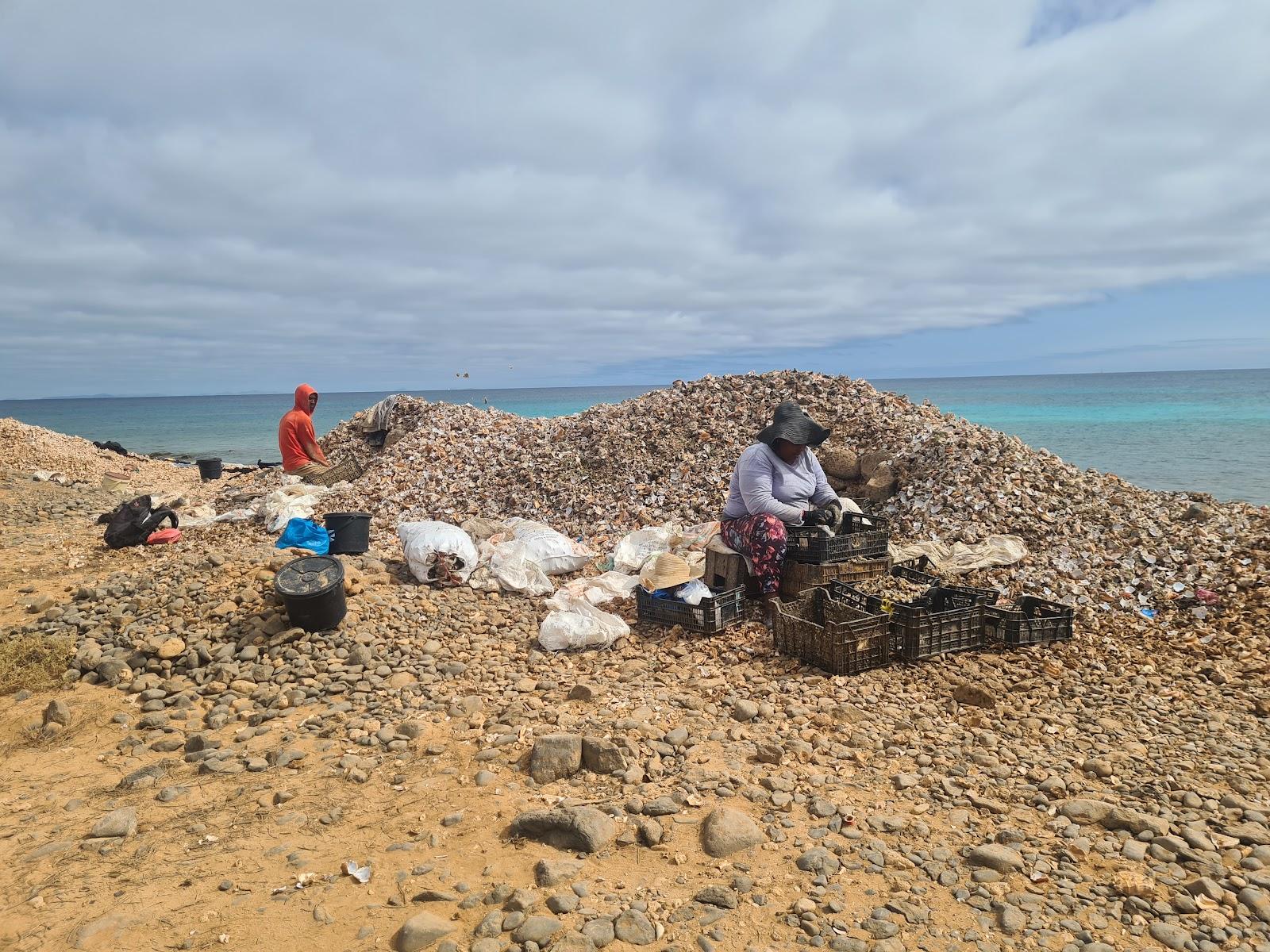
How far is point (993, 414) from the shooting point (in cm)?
5294

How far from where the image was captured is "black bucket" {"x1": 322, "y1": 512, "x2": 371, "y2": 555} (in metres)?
8.10

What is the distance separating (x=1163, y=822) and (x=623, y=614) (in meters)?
4.16

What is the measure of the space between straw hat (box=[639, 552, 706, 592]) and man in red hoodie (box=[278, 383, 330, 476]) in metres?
7.68

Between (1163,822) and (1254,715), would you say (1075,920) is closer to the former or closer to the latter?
(1163,822)

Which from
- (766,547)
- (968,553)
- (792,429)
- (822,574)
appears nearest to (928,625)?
(822,574)

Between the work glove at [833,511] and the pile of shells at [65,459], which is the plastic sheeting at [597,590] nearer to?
the work glove at [833,511]

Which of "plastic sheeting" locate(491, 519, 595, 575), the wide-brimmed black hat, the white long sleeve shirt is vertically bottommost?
"plastic sheeting" locate(491, 519, 595, 575)

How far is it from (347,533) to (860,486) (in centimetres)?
647

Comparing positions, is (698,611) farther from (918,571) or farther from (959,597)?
(918,571)

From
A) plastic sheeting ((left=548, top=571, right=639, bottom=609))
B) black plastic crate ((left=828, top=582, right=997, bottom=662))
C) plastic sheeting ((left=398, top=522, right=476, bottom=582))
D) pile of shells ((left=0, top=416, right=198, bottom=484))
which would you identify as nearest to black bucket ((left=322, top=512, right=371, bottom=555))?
plastic sheeting ((left=398, top=522, right=476, bottom=582))

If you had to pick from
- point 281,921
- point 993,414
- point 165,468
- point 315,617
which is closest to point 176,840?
point 281,921

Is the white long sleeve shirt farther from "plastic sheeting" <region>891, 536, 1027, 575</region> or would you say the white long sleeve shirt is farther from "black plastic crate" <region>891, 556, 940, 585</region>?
"plastic sheeting" <region>891, 536, 1027, 575</region>

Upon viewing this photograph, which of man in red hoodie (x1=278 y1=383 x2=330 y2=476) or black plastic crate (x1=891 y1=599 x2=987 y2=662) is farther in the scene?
man in red hoodie (x1=278 y1=383 x2=330 y2=476)

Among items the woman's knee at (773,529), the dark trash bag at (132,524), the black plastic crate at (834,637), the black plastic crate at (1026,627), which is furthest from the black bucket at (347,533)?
the black plastic crate at (1026,627)
